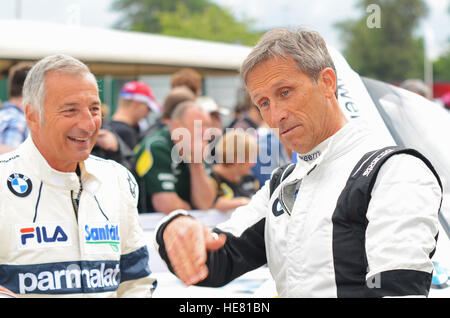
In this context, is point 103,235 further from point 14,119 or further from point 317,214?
point 14,119

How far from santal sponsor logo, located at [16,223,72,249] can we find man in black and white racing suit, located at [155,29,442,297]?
0.54 metres

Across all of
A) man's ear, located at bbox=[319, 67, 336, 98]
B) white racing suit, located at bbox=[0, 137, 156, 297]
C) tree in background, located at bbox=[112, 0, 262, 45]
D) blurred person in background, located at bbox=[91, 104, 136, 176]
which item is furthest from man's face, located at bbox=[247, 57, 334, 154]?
tree in background, located at bbox=[112, 0, 262, 45]

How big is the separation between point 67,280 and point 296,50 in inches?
42.5

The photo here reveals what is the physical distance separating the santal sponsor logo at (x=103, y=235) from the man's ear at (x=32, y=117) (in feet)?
1.31

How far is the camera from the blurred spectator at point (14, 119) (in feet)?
12.3

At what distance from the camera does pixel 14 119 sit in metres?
3.92

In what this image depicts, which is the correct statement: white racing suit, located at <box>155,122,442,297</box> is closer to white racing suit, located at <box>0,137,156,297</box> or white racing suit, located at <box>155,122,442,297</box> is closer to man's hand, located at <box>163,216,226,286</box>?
man's hand, located at <box>163,216,226,286</box>

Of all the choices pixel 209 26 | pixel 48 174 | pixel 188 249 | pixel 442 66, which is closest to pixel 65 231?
pixel 48 174

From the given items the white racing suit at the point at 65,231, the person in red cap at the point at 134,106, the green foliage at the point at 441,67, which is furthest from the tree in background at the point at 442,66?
the white racing suit at the point at 65,231

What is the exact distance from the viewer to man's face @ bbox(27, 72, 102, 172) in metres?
2.06

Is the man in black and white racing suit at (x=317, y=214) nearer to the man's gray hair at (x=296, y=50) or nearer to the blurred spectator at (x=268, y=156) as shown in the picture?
the man's gray hair at (x=296, y=50)
